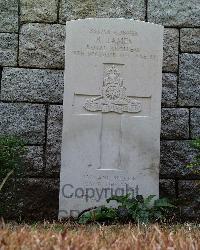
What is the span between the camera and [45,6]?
538 centimetres

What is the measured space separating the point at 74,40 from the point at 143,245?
3100mm

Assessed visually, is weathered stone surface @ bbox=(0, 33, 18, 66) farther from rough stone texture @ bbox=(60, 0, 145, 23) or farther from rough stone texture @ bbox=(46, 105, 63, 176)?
rough stone texture @ bbox=(46, 105, 63, 176)

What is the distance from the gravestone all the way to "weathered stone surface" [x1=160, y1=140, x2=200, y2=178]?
2.25ft

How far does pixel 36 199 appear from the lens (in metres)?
5.18

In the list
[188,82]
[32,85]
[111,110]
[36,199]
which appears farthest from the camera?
[188,82]

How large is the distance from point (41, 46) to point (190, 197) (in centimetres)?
191

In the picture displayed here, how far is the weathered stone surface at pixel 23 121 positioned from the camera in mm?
5234

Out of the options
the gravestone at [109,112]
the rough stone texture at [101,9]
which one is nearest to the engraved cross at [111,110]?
the gravestone at [109,112]

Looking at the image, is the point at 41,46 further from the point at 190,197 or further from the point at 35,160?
the point at 190,197

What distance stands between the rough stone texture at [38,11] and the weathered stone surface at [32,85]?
0.48 metres

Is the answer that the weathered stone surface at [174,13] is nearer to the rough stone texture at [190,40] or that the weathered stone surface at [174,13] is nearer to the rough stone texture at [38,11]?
the rough stone texture at [190,40]

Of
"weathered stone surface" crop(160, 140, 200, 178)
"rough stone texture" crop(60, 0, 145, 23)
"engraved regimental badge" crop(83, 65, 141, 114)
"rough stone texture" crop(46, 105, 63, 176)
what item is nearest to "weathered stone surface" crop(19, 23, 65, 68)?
"rough stone texture" crop(60, 0, 145, 23)

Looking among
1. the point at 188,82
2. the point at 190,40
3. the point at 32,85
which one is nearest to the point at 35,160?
the point at 32,85

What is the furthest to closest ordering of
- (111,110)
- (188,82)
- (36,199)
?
(188,82) → (36,199) → (111,110)
